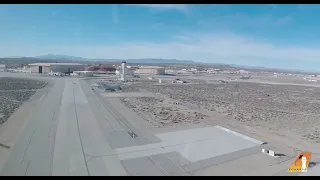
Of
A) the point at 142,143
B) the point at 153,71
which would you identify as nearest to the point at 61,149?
the point at 142,143

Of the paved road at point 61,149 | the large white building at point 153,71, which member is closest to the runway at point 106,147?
the paved road at point 61,149

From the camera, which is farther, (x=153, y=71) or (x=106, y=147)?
(x=153, y=71)

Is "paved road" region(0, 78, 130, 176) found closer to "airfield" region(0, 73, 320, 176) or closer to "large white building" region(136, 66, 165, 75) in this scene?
"airfield" region(0, 73, 320, 176)

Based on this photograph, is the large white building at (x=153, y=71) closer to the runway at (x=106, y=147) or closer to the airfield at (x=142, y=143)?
the airfield at (x=142, y=143)

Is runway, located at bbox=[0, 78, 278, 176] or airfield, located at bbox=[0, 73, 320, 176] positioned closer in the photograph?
runway, located at bbox=[0, 78, 278, 176]

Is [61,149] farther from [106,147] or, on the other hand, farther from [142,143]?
[142,143]

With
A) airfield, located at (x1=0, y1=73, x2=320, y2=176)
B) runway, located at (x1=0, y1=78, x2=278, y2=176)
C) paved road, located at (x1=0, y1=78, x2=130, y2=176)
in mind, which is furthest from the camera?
airfield, located at (x1=0, y1=73, x2=320, y2=176)

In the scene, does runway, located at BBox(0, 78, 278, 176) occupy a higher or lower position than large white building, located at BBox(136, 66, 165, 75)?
lower

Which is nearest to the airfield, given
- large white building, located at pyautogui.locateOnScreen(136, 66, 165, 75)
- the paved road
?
the paved road

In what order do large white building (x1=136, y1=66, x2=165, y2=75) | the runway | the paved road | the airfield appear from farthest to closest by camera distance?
large white building (x1=136, y1=66, x2=165, y2=75)
the airfield
the runway
the paved road

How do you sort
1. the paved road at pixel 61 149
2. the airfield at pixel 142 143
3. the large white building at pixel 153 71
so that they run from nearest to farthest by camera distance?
the paved road at pixel 61 149
the airfield at pixel 142 143
the large white building at pixel 153 71

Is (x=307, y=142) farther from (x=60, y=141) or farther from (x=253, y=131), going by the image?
(x=60, y=141)

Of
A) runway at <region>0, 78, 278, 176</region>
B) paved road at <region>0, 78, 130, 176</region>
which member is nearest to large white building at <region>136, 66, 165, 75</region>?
runway at <region>0, 78, 278, 176</region>
